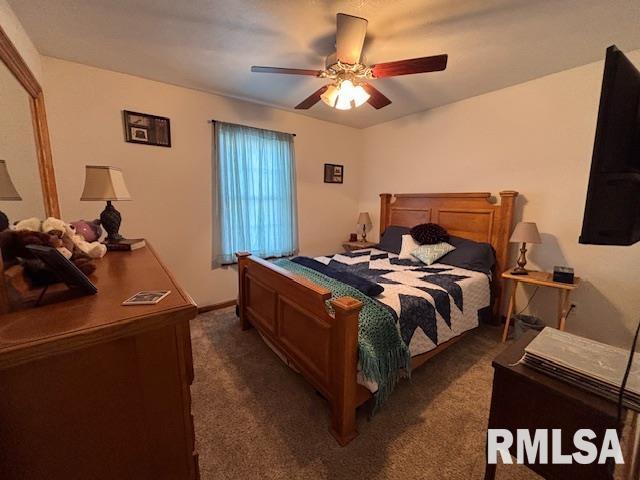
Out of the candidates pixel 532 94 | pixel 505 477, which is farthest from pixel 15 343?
pixel 532 94

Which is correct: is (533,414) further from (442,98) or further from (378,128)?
(378,128)

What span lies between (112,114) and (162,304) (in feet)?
8.41

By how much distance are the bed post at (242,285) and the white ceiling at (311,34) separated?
1.68m

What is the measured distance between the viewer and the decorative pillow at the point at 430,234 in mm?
2926

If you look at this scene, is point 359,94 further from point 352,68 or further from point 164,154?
point 164,154

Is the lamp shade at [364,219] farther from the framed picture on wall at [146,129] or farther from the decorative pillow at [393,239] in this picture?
the framed picture on wall at [146,129]

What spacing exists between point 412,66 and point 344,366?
1.84m

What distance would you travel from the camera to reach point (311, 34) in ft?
5.91

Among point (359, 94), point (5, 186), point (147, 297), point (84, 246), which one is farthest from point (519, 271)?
point (5, 186)

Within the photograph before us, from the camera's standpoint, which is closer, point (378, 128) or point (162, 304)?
point (162, 304)

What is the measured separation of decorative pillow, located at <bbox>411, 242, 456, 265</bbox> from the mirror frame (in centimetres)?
324

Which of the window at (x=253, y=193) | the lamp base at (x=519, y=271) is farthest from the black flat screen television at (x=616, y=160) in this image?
the window at (x=253, y=193)

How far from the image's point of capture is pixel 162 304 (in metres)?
0.74

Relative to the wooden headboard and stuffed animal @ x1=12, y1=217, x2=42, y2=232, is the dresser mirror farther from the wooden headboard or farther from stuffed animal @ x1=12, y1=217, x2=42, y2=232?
the wooden headboard
